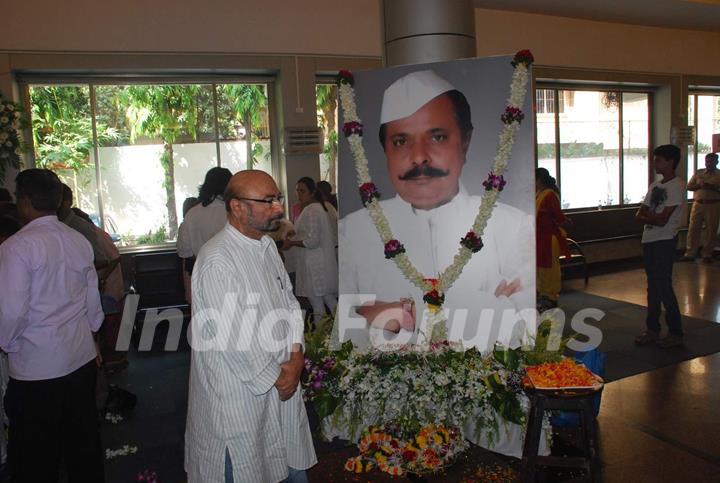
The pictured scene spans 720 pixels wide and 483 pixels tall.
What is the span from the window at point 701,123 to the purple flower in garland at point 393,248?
12.1m

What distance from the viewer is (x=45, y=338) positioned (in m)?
2.85

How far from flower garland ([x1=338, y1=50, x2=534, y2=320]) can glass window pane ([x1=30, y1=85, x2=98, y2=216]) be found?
555 centimetres

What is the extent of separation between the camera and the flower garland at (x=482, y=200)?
3.68 m

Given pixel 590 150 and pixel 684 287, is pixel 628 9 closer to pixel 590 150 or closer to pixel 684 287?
pixel 590 150

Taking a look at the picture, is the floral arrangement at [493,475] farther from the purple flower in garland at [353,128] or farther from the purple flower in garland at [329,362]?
the purple flower in garland at [353,128]

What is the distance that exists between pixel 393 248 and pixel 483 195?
659 millimetres

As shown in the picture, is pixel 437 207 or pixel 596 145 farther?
pixel 596 145

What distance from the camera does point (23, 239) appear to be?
110 inches

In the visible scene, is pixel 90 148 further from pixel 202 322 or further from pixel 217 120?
pixel 202 322

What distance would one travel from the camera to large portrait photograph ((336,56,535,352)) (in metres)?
3.70

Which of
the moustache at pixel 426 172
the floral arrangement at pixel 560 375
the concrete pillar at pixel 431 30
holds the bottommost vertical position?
the floral arrangement at pixel 560 375

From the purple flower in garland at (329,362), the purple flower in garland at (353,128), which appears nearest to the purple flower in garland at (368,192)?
the purple flower in garland at (353,128)

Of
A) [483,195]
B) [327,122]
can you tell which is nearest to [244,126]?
[327,122]

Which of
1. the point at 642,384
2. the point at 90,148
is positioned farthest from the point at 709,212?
the point at 90,148
